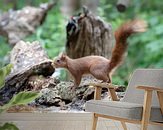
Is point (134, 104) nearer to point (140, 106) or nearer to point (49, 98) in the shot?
point (140, 106)

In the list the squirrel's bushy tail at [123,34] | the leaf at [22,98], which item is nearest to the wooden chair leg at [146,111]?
the leaf at [22,98]

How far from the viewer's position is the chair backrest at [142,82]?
3656mm

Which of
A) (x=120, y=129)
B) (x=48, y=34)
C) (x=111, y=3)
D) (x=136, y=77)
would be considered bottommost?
(x=120, y=129)

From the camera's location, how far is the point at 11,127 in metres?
3.26

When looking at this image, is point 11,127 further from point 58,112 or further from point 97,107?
point 58,112

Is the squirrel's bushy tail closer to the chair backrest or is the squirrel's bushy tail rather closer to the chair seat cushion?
the chair backrest

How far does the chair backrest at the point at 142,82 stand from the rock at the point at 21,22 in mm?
1910

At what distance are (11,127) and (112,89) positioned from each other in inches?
43.3

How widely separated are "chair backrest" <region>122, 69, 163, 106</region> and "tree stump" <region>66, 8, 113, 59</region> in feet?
3.09

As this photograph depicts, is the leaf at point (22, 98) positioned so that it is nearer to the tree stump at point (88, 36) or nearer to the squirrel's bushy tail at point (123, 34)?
the squirrel's bushy tail at point (123, 34)

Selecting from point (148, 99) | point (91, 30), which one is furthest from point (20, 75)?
point (148, 99)

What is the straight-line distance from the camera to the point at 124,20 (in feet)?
18.4

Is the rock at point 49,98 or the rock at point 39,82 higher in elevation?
the rock at point 39,82

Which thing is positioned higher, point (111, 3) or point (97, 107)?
point (111, 3)
